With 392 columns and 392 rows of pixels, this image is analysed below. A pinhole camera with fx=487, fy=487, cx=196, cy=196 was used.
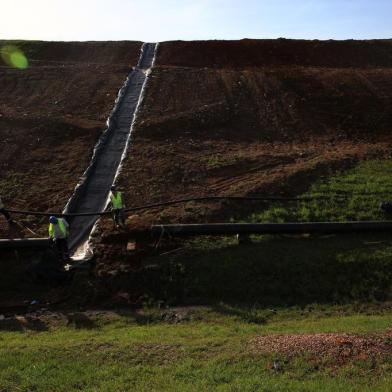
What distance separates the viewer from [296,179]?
69.4 ft

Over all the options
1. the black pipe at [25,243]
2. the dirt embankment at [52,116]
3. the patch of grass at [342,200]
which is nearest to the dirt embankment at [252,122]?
the patch of grass at [342,200]

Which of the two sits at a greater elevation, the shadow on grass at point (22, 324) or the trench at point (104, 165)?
the trench at point (104, 165)

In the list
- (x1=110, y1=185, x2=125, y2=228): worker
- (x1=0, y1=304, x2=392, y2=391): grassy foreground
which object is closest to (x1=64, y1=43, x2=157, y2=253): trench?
(x1=110, y1=185, x2=125, y2=228): worker

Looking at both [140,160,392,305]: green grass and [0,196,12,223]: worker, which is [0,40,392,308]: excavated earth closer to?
[0,196,12,223]: worker

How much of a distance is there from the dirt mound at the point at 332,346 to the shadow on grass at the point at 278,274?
3.37m

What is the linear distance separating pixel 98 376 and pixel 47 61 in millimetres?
36257

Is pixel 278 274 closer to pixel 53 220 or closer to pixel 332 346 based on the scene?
pixel 332 346

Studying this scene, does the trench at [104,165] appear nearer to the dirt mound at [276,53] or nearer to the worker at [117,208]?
the worker at [117,208]

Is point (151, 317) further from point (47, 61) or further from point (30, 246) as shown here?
point (47, 61)

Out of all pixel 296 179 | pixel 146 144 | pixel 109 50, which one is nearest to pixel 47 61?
pixel 109 50

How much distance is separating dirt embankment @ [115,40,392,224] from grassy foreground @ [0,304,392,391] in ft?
17.7

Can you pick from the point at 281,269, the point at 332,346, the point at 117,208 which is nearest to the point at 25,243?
the point at 117,208

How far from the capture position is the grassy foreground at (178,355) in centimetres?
973

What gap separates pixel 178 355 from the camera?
1094 centimetres
